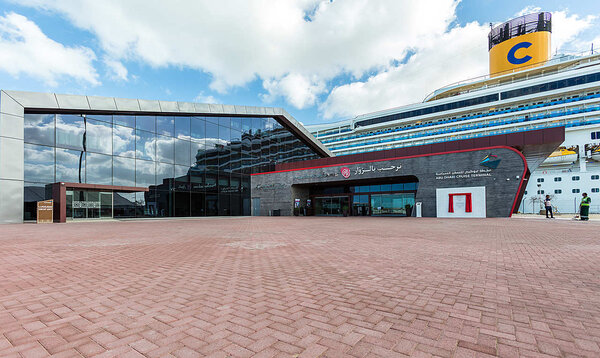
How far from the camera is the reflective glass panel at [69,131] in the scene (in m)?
18.9

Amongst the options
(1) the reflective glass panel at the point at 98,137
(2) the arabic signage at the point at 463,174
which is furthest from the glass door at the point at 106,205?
(2) the arabic signage at the point at 463,174

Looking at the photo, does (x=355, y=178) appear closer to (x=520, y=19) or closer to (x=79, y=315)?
(x=79, y=315)

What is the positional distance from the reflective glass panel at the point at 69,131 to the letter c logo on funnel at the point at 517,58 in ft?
223

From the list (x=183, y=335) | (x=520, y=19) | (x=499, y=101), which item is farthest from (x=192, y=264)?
(x=520, y=19)

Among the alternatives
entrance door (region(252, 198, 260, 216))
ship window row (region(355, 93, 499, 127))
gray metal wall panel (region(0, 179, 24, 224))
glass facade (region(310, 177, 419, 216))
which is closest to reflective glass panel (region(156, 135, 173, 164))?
gray metal wall panel (region(0, 179, 24, 224))

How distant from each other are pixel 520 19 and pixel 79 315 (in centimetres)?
7584

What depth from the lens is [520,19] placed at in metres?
55.1

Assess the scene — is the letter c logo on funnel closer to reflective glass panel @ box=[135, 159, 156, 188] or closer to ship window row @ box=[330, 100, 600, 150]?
ship window row @ box=[330, 100, 600, 150]

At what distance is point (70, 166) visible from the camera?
19.0 meters

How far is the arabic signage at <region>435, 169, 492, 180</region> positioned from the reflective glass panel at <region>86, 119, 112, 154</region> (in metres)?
25.2

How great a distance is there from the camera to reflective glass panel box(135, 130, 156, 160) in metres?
22.5

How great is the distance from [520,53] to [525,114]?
2040cm

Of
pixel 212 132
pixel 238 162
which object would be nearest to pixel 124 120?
pixel 212 132

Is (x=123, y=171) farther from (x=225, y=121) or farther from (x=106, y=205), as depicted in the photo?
(x=225, y=121)
